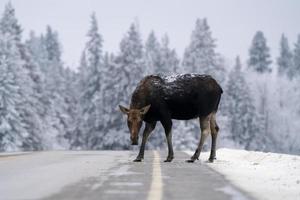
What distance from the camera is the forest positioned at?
53.2 m

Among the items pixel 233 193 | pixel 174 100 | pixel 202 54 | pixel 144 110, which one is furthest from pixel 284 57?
pixel 233 193

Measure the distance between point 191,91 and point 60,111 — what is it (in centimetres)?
6188

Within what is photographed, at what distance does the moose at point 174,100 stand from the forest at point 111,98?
31836 millimetres

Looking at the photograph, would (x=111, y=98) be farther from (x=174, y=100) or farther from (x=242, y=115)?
(x=174, y=100)

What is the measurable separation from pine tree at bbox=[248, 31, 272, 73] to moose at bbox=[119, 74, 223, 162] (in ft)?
378

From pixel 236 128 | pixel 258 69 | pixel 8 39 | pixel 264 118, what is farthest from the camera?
pixel 258 69

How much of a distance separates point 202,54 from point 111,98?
54.7 feet

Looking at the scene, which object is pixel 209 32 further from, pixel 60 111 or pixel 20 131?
pixel 20 131

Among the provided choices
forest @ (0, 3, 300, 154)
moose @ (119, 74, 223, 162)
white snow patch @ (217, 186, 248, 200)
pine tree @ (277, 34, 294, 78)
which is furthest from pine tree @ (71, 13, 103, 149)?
pine tree @ (277, 34, 294, 78)

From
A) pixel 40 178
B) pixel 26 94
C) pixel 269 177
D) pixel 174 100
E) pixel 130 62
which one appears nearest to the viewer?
pixel 40 178

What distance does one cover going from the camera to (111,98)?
63531 millimetres

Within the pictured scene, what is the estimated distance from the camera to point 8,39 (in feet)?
178

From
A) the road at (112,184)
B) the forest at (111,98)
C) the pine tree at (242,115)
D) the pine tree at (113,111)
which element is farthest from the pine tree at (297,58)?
the road at (112,184)

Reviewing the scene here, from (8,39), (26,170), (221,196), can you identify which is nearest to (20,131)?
(8,39)
